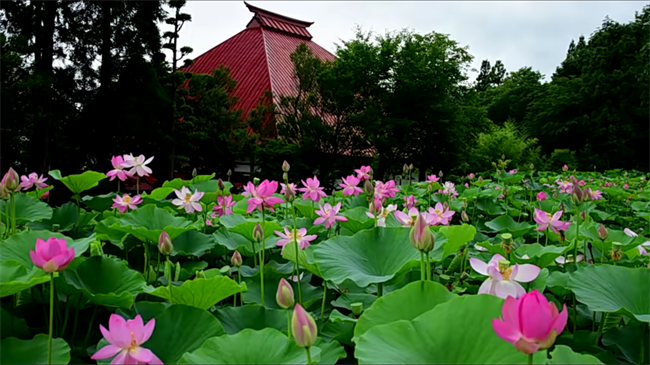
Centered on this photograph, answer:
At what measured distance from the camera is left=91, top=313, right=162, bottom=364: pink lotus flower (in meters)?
0.45

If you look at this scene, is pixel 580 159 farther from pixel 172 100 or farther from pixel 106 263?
pixel 106 263

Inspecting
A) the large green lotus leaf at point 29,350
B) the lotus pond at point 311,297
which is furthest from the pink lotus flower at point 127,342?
the large green lotus leaf at point 29,350

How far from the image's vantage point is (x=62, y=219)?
1174 mm

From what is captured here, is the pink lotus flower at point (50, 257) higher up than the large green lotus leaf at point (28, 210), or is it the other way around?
the pink lotus flower at point (50, 257)

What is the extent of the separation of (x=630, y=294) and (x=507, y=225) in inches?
27.5

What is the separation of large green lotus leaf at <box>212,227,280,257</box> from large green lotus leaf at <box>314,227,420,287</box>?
9.1 inches

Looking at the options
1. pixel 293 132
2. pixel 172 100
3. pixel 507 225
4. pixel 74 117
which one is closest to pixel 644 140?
pixel 293 132

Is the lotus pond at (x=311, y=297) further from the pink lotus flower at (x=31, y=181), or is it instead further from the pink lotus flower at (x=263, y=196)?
the pink lotus flower at (x=31, y=181)

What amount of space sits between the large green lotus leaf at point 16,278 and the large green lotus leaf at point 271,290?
1.00 ft

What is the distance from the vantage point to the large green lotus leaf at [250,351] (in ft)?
1.62

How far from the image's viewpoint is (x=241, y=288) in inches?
26.6

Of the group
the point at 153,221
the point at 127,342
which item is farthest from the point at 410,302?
the point at 153,221

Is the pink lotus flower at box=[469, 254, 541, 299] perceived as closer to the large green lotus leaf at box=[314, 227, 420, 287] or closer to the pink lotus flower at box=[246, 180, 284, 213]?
the large green lotus leaf at box=[314, 227, 420, 287]

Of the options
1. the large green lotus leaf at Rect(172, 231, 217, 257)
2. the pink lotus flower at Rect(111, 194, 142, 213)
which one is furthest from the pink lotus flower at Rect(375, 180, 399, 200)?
the pink lotus flower at Rect(111, 194, 142, 213)
